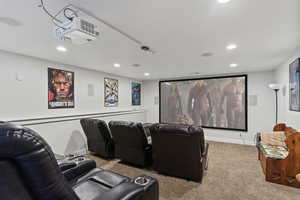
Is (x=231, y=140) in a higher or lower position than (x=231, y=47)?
lower

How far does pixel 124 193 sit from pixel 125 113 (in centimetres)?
445

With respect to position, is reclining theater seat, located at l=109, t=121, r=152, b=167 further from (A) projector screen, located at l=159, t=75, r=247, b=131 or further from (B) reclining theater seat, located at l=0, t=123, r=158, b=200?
(A) projector screen, located at l=159, t=75, r=247, b=131

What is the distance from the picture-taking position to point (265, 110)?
4.82m

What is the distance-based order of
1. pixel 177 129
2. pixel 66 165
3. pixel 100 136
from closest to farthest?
pixel 66 165, pixel 177 129, pixel 100 136

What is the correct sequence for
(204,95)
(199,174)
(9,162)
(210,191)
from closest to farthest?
(9,162)
(210,191)
(199,174)
(204,95)

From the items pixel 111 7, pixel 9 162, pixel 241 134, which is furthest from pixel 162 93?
pixel 9 162

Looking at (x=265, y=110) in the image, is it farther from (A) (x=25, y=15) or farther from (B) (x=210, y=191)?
(A) (x=25, y=15)

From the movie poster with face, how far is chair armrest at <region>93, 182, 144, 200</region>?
3336 millimetres

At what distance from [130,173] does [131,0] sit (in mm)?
2821

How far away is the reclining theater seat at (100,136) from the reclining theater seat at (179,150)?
1.27m

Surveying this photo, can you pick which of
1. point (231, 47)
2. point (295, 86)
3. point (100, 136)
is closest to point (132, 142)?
point (100, 136)

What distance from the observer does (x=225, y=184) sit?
2.55 m

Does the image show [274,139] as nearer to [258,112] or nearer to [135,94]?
[258,112]

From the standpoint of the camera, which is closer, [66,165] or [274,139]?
[66,165]
